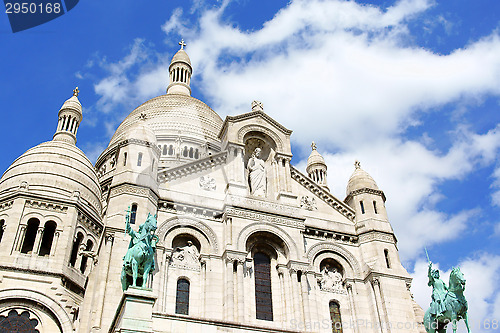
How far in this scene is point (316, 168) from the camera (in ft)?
169

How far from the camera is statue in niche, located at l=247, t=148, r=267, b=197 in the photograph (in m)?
27.2

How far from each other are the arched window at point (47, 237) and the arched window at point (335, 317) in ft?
57.3

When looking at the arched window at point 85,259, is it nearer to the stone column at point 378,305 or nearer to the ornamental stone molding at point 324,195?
the ornamental stone molding at point 324,195

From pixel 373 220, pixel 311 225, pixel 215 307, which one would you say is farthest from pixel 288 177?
pixel 215 307

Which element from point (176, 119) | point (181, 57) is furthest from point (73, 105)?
point (181, 57)

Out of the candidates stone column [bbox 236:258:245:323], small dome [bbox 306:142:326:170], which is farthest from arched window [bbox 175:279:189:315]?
small dome [bbox 306:142:326:170]

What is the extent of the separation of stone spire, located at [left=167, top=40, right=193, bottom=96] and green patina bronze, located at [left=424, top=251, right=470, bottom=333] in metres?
43.0

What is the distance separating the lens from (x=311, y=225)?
26.7 metres

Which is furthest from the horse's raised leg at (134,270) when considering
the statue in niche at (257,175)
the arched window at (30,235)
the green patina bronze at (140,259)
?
the arched window at (30,235)

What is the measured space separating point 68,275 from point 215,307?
1278 cm

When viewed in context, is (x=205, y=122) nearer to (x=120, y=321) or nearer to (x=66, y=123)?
(x=66, y=123)

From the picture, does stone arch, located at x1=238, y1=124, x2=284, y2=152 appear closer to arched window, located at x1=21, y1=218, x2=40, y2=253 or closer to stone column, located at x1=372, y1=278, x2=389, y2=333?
stone column, located at x1=372, y1=278, x2=389, y2=333

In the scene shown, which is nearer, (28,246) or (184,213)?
(184,213)

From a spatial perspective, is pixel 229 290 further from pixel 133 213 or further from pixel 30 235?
pixel 30 235
